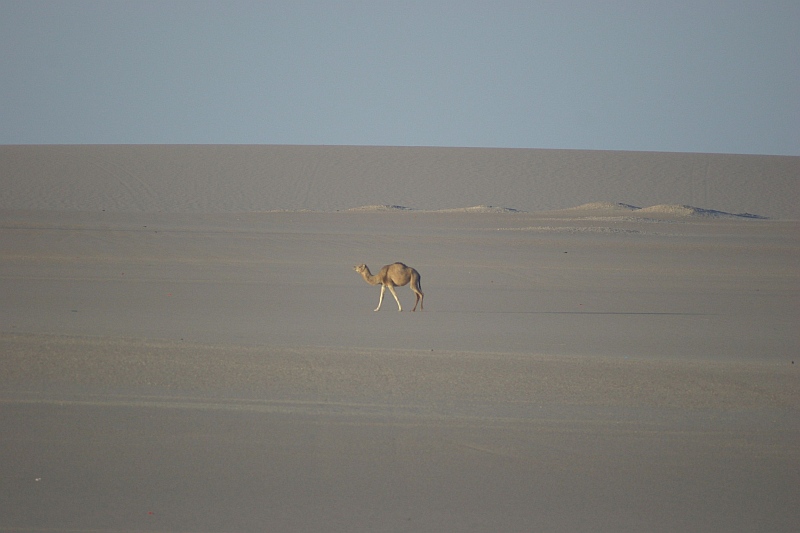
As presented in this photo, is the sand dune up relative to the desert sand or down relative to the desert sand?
up

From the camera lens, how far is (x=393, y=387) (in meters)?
8.20

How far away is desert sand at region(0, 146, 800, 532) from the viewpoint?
17.8 ft

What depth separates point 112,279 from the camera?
17125 mm

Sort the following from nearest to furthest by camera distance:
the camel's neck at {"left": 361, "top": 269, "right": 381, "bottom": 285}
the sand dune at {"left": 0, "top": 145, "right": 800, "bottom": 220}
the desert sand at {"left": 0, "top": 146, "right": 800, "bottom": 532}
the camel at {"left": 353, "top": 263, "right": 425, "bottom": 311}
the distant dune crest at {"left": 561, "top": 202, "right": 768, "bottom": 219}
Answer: the desert sand at {"left": 0, "top": 146, "right": 800, "bottom": 532} → the camel at {"left": 353, "top": 263, "right": 425, "bottom": 311} → the camel's neck at {"left": 361, "top": 269, "right": 381, "bottom": 285} → the distant dune crest at {"left": 561, "top": 202, "right": 768, "bottom": 219} → the sand dune at {"left": 0, "top": 145, "right": 800, "bottom": 220}

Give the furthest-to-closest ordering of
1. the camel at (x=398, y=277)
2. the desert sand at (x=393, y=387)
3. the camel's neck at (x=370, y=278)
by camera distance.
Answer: the camel's neck at (x=370, y=278), the camel at (x=398, y=277), the desert sand at (x=393, y=387)


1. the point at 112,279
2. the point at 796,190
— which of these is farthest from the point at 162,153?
the point at 112,279

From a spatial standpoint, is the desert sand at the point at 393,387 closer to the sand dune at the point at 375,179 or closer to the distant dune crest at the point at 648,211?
the distant dune crest at the point at 648,211

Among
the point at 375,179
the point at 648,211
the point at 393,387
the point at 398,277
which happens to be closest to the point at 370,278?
the point at 398,277

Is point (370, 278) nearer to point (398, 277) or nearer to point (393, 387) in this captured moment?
point (398, 277)

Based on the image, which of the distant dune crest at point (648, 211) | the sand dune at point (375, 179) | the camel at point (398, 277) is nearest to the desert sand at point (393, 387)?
the camel at point (398, 277)

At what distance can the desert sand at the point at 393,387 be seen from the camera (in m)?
5.43

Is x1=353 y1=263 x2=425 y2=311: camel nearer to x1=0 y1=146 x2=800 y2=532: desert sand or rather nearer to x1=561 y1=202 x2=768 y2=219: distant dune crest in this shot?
x1=0 y1=146 x2=800 y2=532: desert sand

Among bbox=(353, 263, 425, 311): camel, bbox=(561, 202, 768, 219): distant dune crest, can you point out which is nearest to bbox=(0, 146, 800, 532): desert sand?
bbox=(353, 263, 425, 311): camel

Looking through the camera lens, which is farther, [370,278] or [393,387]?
[370,278]
